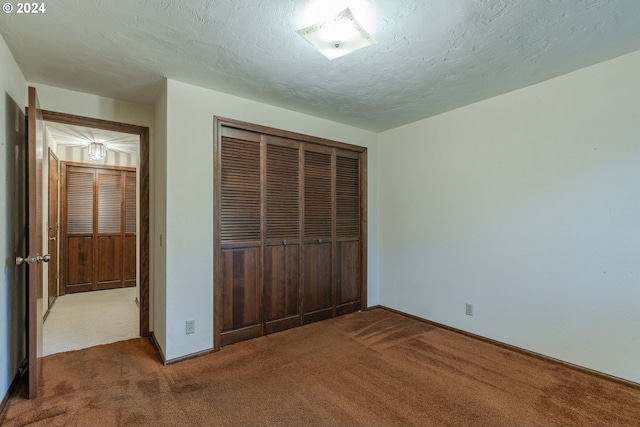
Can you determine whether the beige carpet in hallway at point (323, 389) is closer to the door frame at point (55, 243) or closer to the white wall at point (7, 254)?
the white wall at point (7, 254)

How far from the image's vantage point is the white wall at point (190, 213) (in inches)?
101

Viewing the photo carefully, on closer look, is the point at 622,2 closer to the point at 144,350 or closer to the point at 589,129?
the point at 589,129

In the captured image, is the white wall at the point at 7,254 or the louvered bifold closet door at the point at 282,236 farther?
the louvered bifold closet door at the point at 282,236

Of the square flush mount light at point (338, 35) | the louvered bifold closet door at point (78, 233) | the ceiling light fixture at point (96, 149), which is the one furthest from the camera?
the louvered bifold closet door at point (78, 233)

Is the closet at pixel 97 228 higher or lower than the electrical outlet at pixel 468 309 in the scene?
higher

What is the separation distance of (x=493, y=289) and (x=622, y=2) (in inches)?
88.8

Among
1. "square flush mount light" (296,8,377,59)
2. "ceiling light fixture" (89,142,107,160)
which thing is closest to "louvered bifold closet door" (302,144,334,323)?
"square flush mount light" (296,8,377,59)

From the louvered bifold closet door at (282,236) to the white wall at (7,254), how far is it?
6.09 feet

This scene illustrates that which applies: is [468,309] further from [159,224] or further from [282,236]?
[159,224]

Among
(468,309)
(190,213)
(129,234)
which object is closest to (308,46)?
(190,213)

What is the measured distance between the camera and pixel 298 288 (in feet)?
11.2

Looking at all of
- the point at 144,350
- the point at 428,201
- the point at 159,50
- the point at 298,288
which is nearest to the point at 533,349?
the point at 428,201

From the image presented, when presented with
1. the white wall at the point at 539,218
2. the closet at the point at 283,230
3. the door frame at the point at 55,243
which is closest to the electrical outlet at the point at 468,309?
the white wall at the point at 539,218

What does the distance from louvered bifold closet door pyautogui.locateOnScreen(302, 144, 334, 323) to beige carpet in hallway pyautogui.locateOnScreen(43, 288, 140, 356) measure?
1.85 meters
